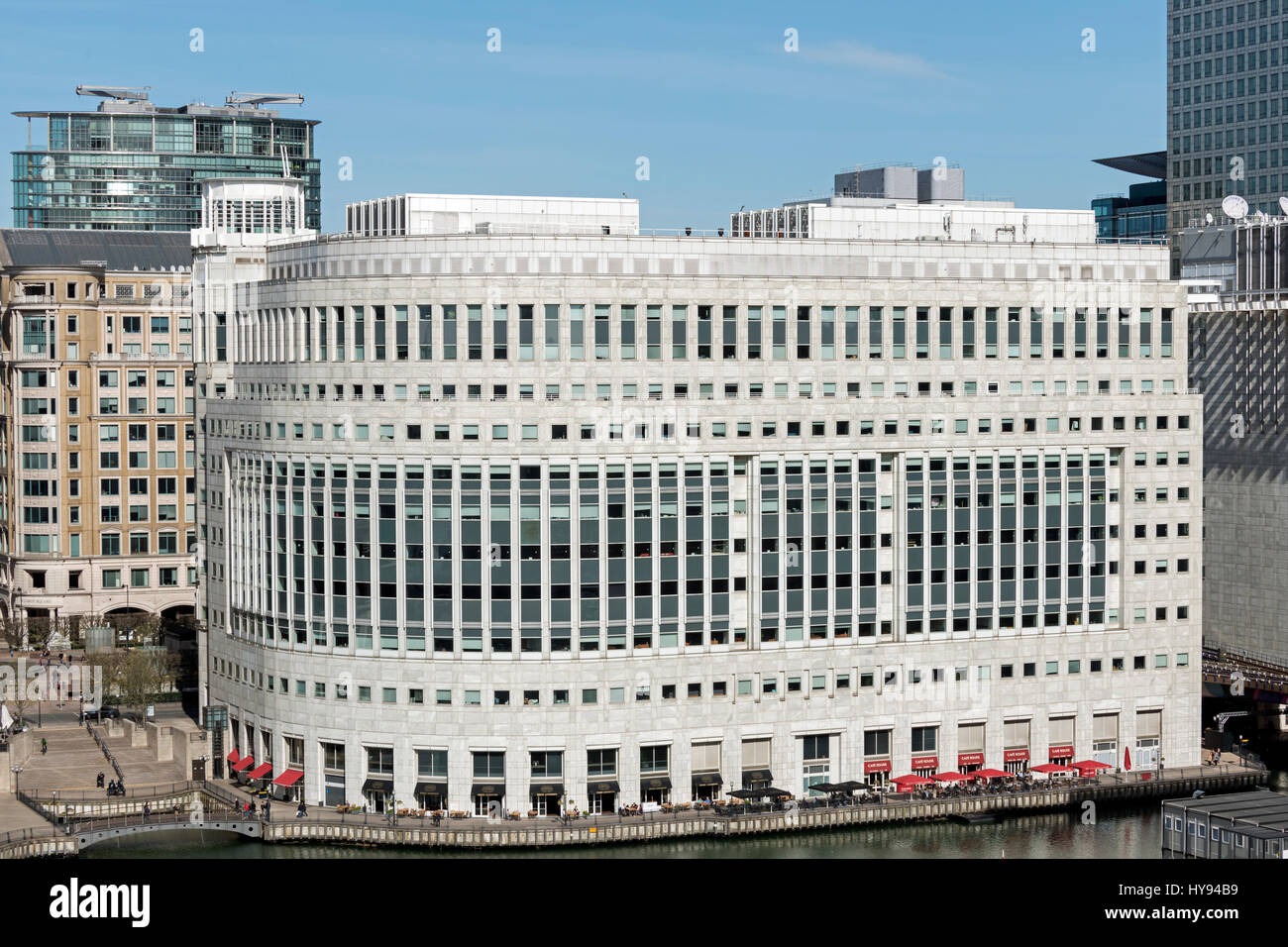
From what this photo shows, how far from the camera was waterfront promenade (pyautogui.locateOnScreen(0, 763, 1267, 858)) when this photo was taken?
124312mm

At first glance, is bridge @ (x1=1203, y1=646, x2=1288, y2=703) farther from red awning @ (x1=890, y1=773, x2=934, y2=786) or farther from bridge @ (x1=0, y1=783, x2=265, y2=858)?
bridge @ (x1=0, y1=783, x2=265, y2=858)

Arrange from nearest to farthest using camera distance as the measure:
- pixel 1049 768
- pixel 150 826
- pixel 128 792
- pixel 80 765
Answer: pixel 150 826
pixel 128 792
pixel 1049 768
pixel 80 765

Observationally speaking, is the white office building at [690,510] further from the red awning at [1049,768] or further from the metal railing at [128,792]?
the metal railing at [128,792]

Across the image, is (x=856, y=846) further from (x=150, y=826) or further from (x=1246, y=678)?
(x=150, y=826)

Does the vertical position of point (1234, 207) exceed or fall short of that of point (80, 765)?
it exceeds it

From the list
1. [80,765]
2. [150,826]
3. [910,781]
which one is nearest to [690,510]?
[910,781]

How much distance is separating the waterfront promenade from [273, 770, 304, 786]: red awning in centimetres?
175

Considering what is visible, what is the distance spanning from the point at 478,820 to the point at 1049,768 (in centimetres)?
4350

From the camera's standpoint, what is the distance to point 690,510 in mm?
131500

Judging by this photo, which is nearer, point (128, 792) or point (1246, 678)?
point (128, 792)

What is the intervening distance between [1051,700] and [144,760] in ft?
235

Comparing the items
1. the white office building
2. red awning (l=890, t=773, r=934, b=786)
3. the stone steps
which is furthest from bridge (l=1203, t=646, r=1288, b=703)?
the stone steps

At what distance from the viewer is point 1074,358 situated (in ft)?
462

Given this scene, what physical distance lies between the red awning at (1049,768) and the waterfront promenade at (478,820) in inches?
60.3
